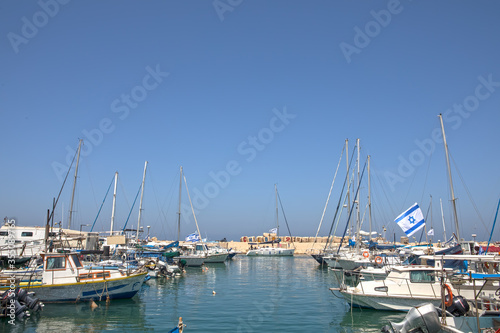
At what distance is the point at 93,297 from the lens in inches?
979

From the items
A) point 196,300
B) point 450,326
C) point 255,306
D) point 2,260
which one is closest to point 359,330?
point 450,326

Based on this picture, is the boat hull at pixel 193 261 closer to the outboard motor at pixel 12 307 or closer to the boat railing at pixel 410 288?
the outboard motor at pixel 12 307

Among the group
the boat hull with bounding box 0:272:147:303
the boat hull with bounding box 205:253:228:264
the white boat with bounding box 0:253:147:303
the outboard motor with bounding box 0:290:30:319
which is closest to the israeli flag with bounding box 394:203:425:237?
the boat hull with bounding box 0:272:147:303

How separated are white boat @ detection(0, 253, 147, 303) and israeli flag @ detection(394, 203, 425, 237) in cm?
2107

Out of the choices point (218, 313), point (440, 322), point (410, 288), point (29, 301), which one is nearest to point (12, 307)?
point (29, 301)

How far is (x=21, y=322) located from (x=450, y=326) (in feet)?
66.1

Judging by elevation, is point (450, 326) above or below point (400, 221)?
below

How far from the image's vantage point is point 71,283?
24.1 m

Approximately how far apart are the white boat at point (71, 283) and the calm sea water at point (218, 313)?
541 millimetres

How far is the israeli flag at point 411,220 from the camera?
30.5m

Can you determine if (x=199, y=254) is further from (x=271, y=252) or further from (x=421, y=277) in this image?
(x=421, y=277)

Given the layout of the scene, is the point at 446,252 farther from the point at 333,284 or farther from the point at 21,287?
the point at 21,287

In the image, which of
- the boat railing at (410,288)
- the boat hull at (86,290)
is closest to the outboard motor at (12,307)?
the boat hull at (86,290)

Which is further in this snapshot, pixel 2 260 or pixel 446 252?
pixel 2 260
